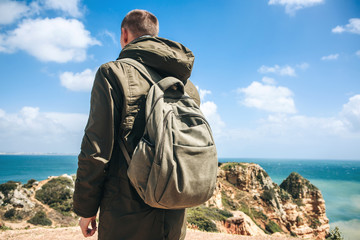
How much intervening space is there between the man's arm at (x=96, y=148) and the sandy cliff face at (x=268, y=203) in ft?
57.9

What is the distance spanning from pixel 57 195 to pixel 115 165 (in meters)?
16.2

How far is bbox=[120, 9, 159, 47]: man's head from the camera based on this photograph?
1799 mm

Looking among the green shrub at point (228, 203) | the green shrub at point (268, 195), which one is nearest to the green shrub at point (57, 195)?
the green shrub at point (228, 203)

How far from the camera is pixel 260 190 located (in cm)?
2233

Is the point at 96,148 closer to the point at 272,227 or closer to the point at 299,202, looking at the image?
the point at 272,227

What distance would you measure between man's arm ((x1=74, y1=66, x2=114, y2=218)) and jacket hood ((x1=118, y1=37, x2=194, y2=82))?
0.29 metres

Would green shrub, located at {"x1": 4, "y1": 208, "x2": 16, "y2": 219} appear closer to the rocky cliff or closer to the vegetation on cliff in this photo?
the rocky cliff

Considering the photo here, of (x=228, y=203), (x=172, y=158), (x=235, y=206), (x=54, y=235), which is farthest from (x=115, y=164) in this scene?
(x=228, y=203)

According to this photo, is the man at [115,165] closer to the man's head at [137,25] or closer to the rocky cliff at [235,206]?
the man's head at [137,25]

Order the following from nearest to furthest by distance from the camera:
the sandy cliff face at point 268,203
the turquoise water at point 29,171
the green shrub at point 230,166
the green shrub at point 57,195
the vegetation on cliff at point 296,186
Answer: the green shrub at point 57,195, the sandy cliff face at point 268,203, the green shrub at point 230,166, the vegetation on cliff at point 296,186, the turquoise water at point 29,171

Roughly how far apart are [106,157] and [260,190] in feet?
77.0

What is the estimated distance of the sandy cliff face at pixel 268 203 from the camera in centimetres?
2011

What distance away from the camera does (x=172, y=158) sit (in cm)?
116

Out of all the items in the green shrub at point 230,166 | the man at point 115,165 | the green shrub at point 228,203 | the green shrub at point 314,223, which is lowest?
the green shrub at point 314,223
